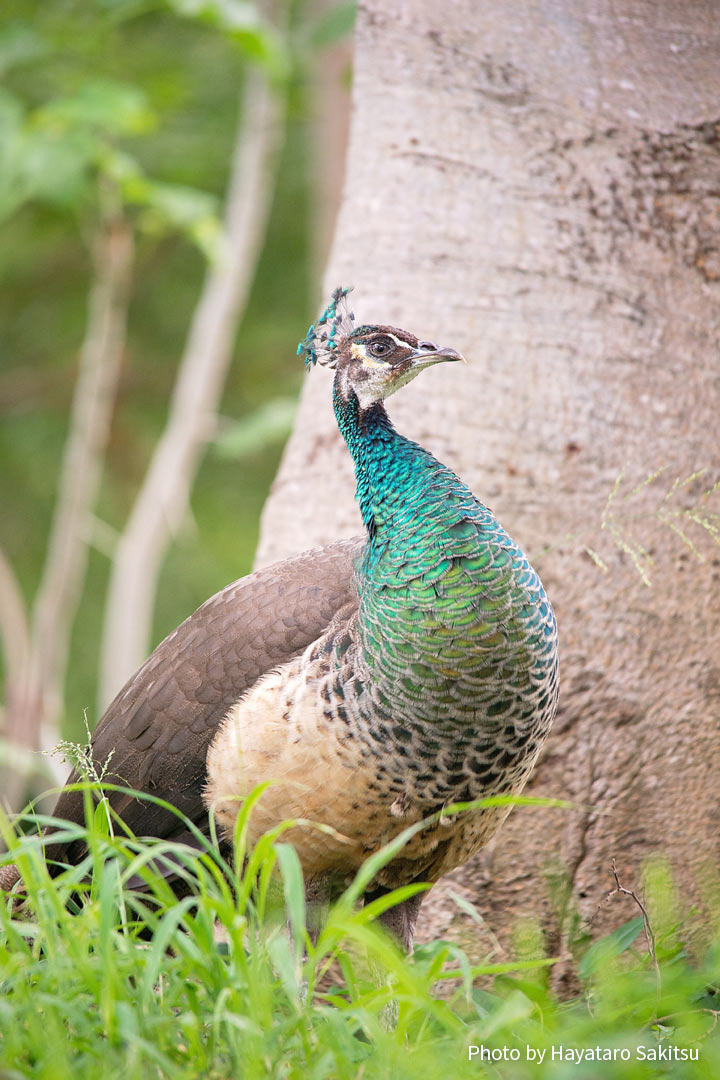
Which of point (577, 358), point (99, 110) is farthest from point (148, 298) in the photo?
point (577, 358)

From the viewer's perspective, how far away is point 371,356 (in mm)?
2746

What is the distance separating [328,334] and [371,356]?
172mm

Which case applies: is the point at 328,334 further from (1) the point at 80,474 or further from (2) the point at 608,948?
(1) the point at 80,474

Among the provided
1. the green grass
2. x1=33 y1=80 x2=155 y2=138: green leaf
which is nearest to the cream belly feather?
the green grass

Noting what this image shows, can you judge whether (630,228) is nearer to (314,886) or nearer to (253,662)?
(253,662)

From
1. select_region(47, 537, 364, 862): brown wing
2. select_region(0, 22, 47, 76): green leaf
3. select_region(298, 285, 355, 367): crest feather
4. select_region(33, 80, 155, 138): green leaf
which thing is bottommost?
select_region(47, 537, 364, 862): brown wing

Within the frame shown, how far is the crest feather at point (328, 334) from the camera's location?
2834mm

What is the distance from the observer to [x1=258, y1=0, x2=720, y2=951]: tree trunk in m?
3.01

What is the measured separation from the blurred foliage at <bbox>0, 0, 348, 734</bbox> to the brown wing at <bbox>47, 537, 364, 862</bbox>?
131 inches

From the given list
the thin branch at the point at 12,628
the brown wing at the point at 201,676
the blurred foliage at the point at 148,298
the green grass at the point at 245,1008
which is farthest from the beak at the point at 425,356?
the thin branch at the point at 12,628

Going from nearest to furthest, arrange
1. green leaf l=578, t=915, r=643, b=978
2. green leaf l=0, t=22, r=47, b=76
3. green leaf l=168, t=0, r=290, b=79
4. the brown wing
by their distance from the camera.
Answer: green leaf l=578, t=915, r=643, b=978 → the brown wing → green leaf l=168, t=0, r=290, b=79 → green leaf l=0, t=22, r=47, b=76

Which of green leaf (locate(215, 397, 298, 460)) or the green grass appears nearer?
the green grass

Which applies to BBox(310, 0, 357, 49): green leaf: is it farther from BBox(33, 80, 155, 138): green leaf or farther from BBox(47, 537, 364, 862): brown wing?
BBox(47, 537, 364, 862): brown wing

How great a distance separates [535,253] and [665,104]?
568mm
